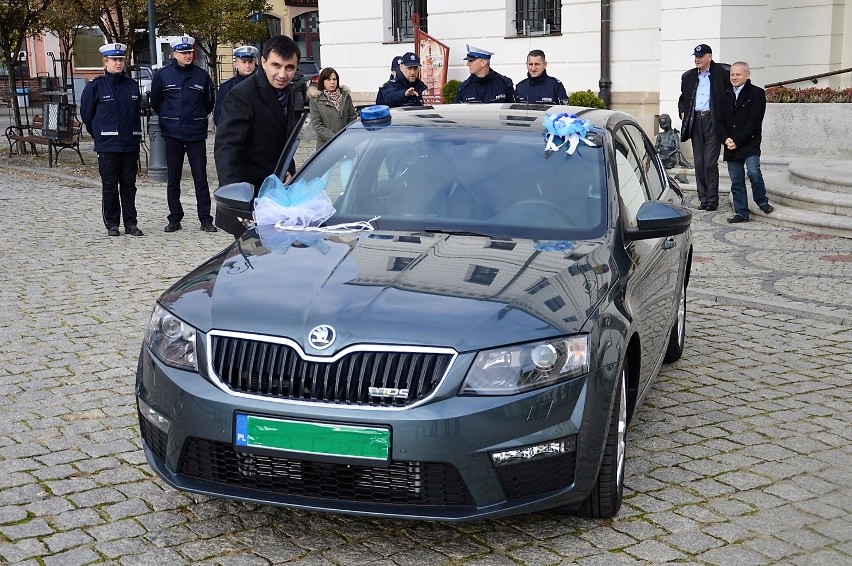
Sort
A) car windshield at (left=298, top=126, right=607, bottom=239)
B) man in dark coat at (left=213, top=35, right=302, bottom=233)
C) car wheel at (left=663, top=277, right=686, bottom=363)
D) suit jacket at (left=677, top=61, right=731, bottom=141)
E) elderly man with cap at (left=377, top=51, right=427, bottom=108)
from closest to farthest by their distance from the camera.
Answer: car windshield at (left=298, top=126, right=607, bottom=239) < car wheel at (left=663, top=277, right=686, bottom=363) < man in dark coat at (left=213, top=35, right=302, bottom=233) < elderly man with cap at (left=377, top=51, right=427, bottom=108) < suit jacket at (left=677, top=61, right=731, bottom=141)

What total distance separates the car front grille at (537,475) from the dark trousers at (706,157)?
10076 mm

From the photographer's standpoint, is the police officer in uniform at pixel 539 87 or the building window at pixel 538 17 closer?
the police officer in uniform at pixel 539 87

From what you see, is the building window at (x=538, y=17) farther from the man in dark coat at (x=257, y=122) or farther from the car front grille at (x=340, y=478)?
the car front grille at (x=340, y=478)

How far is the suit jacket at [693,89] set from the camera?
1338 cm

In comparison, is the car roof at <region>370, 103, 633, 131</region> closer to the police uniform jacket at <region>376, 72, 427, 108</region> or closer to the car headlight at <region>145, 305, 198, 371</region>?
the car headlight at <region>145, 305, 198, 371</region>

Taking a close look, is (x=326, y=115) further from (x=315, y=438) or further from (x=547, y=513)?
(x=315, y=438)

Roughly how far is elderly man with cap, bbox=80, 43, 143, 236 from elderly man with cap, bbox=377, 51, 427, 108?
111 inches

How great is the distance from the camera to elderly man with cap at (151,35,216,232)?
12.3 meters

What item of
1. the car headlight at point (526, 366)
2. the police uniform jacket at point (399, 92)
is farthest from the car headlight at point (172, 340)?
the police uniform jacket at point (399, 92)

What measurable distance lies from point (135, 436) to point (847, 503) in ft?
10.6

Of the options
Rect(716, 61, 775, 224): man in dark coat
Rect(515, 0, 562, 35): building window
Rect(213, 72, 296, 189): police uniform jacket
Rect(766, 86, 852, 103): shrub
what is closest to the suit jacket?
Rect(716, 61, 775, 224): man in dark coat

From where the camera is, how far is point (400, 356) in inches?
152

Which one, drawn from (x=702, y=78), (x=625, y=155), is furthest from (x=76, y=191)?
(x=625, y=155)

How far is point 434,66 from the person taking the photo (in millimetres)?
22719
